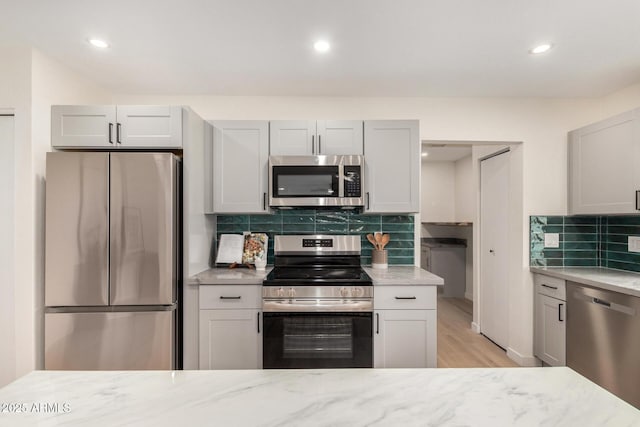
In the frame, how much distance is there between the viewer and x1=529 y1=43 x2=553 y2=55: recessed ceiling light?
6.70 feet

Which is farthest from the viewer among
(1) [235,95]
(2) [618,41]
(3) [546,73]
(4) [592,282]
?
(1) [235,95]

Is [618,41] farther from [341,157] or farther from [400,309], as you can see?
[400,309]

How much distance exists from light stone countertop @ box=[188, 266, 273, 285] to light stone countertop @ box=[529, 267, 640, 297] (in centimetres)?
235

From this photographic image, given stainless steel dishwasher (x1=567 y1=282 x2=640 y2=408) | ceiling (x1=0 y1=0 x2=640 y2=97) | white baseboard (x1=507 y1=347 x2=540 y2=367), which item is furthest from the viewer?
white baseboard (x1=507 y1=347 x2=540 y2=367)

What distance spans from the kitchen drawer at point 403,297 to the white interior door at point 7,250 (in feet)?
8.04

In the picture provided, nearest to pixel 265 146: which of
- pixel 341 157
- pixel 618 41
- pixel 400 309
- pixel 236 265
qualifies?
pixel 341 157

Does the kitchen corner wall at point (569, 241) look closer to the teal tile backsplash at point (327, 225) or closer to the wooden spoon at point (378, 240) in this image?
the teal tile backsplash at point (327, 225)

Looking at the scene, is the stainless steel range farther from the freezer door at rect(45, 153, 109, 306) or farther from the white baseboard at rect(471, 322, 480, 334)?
the white baseboard at rect(471, 322, 480, 334)

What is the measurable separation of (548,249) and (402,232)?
4.41ft

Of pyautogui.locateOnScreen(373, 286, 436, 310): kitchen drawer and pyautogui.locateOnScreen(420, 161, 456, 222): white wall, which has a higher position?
pyautogui.locateOnScreen(420, 161, 456, 222): white wall

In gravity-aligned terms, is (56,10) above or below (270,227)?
above

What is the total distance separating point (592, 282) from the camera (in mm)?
2287

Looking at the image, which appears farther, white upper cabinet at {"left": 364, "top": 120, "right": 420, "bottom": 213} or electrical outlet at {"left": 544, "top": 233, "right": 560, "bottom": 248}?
electrical outlet at {"left": 544, "top": 233, "right": 560, "bottom": 248}

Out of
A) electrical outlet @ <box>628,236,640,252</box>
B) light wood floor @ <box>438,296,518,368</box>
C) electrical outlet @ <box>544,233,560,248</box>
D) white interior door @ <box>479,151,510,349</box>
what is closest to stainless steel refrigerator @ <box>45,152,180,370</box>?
light wood floor @ <box>438,296,518,368</box>
